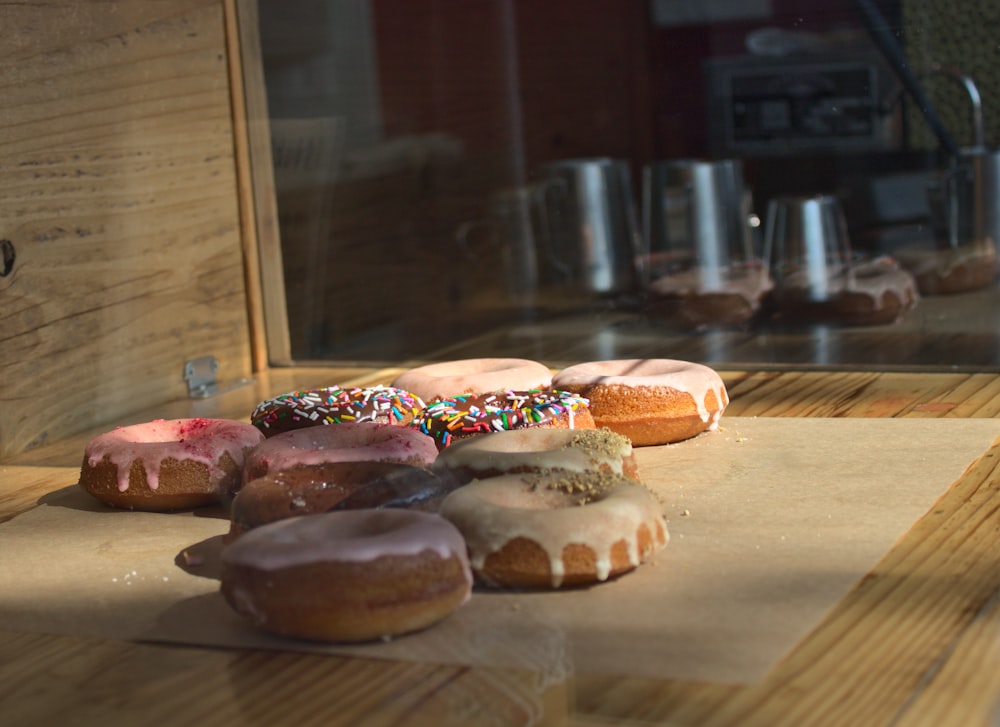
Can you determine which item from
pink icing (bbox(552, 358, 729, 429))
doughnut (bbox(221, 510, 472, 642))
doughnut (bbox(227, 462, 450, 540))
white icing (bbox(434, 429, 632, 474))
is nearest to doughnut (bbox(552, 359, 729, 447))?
pink icing (bbox(552, 358, 729, 429))

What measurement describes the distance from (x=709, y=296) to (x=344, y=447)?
113 centimetres

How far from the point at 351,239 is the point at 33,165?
80 centimetres

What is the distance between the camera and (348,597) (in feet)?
4.61

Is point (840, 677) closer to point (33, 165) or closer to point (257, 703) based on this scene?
point (257, 703)

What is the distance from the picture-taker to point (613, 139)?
2.78 metres

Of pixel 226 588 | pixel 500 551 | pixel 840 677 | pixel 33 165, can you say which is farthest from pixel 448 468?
pixel 33 165

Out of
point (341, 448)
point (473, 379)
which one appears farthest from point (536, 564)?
point (473, 379)

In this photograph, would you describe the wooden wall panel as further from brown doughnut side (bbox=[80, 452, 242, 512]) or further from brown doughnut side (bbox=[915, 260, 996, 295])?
brown doughnut side (bbox=[915, 260, 996, 295])

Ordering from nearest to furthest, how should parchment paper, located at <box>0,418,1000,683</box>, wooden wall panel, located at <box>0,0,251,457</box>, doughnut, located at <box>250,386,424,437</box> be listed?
parchment paper, located at <box>0,418,1000,683</box>
doughnut, located at <box>250,386,424,437</box>
wooden wall panel, located at <box>0,0,251,457</box>

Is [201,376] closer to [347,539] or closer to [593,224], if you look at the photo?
[593,224]

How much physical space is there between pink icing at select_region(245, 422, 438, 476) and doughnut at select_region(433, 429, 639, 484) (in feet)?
0.17

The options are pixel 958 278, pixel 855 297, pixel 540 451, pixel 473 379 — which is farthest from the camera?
Answer: pixel 855 297

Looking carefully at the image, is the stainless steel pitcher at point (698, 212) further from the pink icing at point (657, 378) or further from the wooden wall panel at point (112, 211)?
the wooden wall panel at point (112, 211)

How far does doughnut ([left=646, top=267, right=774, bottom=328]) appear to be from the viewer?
2777 millimetres
